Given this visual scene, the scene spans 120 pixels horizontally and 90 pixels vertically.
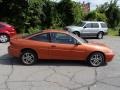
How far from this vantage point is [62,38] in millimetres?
12508

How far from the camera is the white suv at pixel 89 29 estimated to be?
25.2 metres

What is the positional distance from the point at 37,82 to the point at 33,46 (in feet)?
9.26

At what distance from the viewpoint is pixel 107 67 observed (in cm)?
1231

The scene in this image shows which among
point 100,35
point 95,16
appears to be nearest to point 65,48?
point 100,35

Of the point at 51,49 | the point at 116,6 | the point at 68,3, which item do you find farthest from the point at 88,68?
the point at 116,6

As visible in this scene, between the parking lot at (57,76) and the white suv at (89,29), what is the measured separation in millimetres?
12242

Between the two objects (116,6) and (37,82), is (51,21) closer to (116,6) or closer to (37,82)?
(116,6)

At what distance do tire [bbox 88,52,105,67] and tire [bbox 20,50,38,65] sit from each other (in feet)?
7.20

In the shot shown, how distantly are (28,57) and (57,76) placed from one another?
2.15 metres

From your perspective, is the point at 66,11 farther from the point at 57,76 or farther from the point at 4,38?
the point at 57,76

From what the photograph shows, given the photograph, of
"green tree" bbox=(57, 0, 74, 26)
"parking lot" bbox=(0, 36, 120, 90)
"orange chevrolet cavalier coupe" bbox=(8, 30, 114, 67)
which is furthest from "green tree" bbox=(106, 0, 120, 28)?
"orange chevrolet cavalier coupe" bbox=(8, 30, 114, 67)

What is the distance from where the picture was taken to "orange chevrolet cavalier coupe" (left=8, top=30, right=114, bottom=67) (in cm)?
1220

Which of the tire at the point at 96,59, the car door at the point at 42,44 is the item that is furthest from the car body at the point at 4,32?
the tire at the point at 96,59

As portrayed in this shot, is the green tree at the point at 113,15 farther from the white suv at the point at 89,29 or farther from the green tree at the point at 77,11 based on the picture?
the white suv at the point at 89,29
